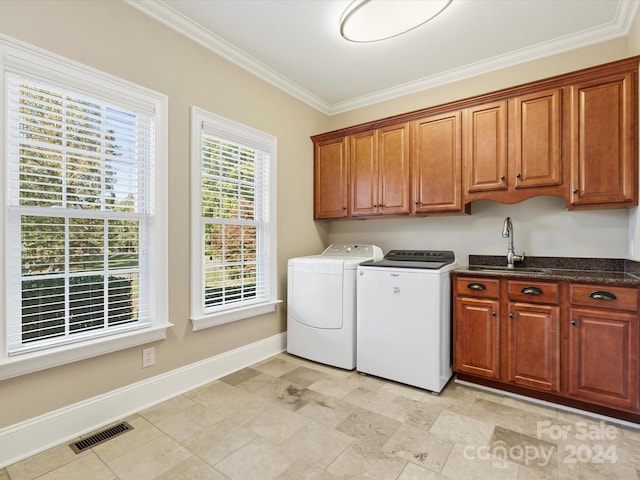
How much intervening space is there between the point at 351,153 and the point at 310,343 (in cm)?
200

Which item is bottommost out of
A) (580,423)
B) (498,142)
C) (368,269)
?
(580,423)

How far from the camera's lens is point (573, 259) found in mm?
2697

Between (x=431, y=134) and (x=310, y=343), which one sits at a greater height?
(x=431, y=134)

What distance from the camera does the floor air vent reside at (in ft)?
6.14

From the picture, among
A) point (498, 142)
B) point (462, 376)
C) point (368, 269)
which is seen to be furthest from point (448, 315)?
point (498, 142)

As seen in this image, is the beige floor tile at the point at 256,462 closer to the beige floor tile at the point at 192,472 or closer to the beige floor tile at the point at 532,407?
the beige floor tile at the point at 192,472

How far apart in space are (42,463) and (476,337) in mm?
2835

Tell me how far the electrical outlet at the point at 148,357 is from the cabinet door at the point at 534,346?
2581 mm

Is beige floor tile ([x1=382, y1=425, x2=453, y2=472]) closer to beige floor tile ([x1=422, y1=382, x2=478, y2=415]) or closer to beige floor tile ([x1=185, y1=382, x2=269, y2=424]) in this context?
beige floor tile ([x1=422, y1=382, x2=478, y2=415])

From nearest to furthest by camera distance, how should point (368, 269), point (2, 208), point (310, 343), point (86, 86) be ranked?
point (2, 208) → point (86, 86) → point (368, 269) → point (310, 343)

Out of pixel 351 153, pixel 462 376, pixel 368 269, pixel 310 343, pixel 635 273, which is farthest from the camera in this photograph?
pixel 351 153

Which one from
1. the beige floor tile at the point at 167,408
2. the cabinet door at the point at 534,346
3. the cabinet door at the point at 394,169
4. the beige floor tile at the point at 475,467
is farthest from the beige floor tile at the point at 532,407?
the beige floor tile at the point at 167,408

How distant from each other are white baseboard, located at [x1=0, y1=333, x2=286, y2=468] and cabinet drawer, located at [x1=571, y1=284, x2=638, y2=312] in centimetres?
263

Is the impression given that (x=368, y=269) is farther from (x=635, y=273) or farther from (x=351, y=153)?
→ (x=635, y=273)
